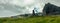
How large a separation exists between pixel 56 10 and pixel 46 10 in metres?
3.72

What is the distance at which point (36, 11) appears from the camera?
61312 mm

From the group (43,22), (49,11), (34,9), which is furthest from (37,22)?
(49,11)

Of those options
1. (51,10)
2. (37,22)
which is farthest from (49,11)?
(37,22)

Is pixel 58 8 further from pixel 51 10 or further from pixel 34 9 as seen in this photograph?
pixel 34 9

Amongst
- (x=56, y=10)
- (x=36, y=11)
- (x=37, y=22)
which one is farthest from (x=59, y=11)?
(x=37, y=22)

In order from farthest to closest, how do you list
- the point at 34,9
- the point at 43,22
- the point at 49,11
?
the point at 49,11, the point at 34,9, the point at 43,22

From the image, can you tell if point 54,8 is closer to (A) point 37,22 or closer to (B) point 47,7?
(B) point 47,7

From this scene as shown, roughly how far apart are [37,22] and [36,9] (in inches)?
1534

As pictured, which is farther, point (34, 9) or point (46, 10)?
point (46, 10)

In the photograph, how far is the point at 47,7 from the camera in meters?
70.0

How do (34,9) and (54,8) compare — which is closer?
(34,9)

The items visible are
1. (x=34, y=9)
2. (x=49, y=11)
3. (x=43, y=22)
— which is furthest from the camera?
(x=49, y=11)

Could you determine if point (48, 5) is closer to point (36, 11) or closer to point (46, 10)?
point (46, 10)

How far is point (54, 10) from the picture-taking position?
6781cm
